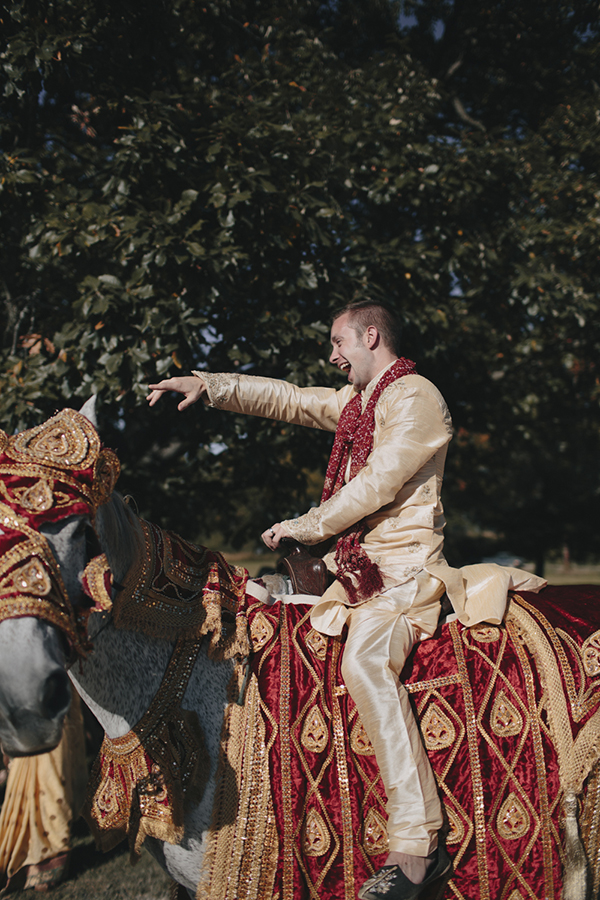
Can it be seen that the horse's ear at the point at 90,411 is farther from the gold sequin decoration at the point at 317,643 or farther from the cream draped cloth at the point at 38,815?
the cream draped cloth at the point at 38,815

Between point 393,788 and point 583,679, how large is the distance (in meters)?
0.86

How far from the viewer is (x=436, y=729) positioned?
218 centimetres

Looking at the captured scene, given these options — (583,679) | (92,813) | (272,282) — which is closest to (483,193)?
(272,282)

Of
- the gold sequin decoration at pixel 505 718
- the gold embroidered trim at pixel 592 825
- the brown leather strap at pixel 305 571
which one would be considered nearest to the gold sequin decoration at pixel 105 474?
the brown leather strap at pixel 305 571

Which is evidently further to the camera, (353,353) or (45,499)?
(353,353)

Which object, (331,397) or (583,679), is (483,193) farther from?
(583,679)

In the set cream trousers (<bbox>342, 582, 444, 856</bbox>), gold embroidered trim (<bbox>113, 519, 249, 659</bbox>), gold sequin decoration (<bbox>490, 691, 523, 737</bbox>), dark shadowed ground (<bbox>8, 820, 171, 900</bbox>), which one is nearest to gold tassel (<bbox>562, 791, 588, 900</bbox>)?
gold sequin decoration (<bbox>490, 691, 523, 737</bbox>)

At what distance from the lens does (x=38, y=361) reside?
4223 millimetres

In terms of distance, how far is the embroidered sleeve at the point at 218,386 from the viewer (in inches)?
109

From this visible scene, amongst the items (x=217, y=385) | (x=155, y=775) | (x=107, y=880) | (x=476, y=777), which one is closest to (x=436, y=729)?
(x=476, y=777)

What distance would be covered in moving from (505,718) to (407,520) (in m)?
0.82

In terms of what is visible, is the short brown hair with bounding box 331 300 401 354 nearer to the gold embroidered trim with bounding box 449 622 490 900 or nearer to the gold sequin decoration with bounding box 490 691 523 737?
the gold embroidered trim with bounding box 449 622 490 900

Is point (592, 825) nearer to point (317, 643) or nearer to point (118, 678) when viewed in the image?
point (317, 643)

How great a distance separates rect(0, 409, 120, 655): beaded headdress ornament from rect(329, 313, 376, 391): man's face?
1.24 meters
